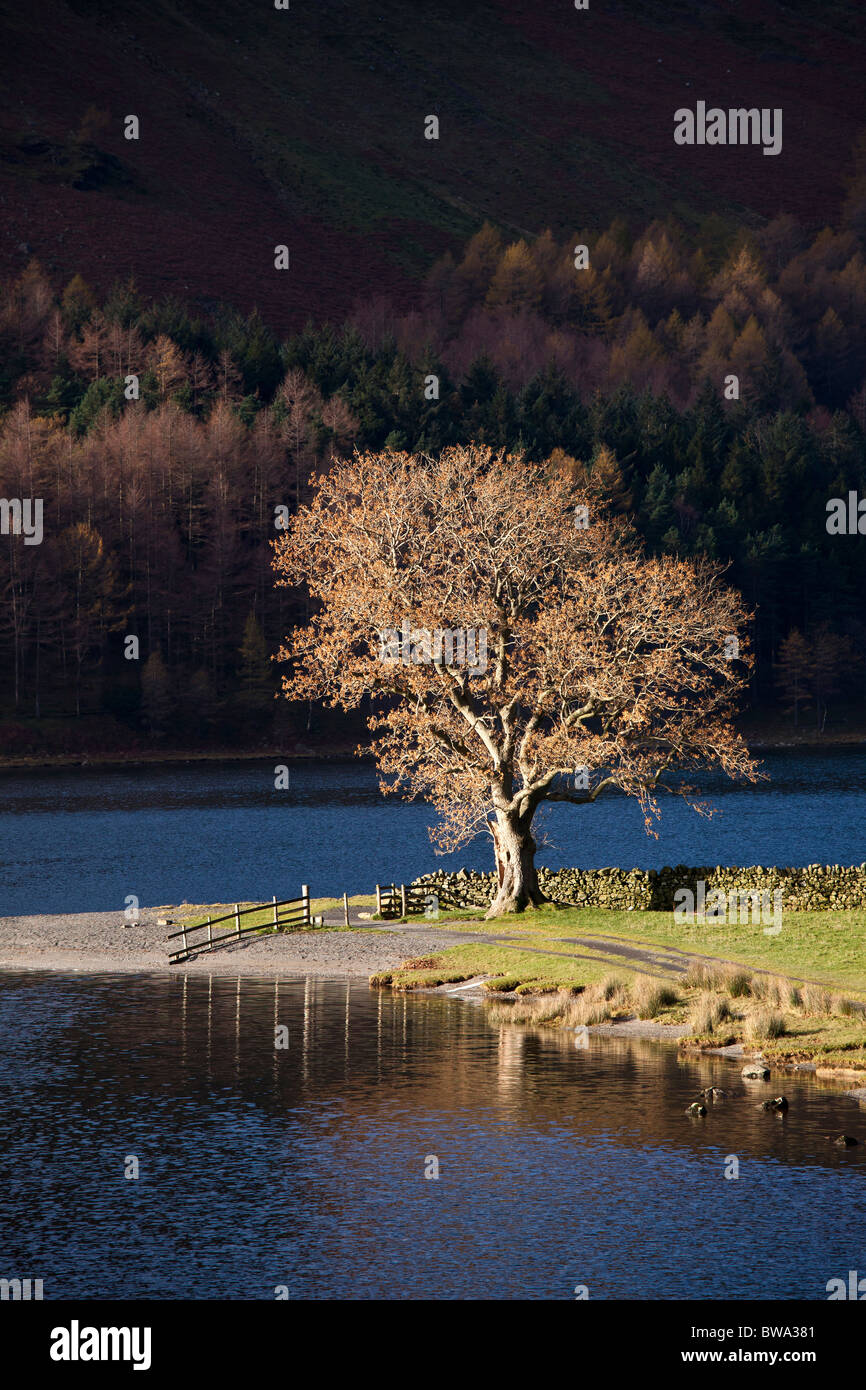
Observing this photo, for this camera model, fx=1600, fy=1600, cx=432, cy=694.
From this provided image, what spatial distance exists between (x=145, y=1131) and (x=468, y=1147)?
660 cm

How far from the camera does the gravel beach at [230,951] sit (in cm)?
5094

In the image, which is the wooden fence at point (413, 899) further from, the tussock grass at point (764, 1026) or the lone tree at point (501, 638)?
the tussock grass at point (764, 1026)

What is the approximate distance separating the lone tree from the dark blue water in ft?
65.5

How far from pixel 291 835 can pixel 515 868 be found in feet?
126

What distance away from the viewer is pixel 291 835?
3679 inches

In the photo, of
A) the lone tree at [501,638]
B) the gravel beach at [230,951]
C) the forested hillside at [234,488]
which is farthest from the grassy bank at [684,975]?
the forested hillside at [234,488]

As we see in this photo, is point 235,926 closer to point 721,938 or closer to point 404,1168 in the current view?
point 721,938

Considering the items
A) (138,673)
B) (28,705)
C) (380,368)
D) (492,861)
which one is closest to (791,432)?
(380,368)

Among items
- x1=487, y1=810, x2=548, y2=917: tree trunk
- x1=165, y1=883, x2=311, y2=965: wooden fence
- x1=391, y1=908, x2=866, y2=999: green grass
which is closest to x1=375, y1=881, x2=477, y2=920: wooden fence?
x1=391, y1=908, x2=866, y2=999: green grass

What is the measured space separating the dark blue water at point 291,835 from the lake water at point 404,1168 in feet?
113

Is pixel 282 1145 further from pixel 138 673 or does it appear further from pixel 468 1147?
pixel 138 673

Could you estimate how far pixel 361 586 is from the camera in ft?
180

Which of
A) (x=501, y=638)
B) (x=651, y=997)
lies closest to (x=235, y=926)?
(x=501, y=638)

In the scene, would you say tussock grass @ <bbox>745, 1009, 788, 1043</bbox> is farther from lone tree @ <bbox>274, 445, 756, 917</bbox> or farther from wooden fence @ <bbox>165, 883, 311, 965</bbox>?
wooden fence @ <bbox>165, 883, 311, 965</bbox>
